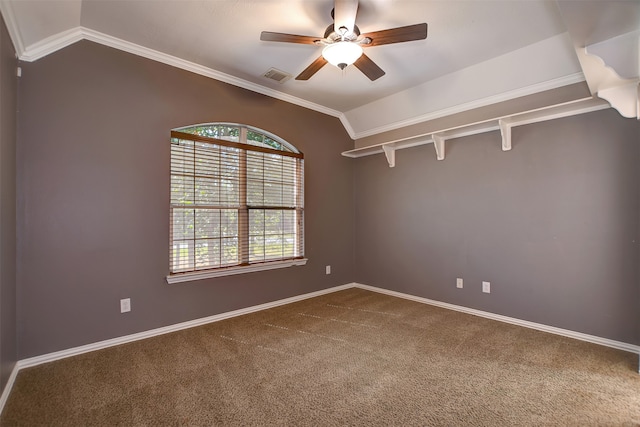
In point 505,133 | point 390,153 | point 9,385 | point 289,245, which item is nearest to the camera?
point 9,385

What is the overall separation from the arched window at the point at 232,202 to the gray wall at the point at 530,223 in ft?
4.74

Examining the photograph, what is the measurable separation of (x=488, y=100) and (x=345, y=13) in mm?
2215

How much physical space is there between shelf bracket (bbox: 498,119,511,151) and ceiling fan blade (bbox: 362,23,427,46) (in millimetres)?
1641

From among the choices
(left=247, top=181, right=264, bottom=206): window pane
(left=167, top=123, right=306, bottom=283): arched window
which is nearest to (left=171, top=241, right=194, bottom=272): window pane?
(left=167, top=123, right=306, bottom=283): arched window

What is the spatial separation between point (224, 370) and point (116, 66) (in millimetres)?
2771

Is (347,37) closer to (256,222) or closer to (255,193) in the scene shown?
(255,193)

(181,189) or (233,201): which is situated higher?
(181,189)

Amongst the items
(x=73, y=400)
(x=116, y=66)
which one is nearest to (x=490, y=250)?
(x=73, y=400)

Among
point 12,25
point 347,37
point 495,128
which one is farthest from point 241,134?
point 495,128

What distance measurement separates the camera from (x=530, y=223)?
125 inches

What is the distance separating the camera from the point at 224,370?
90.7 inches

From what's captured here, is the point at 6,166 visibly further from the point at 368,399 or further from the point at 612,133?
the point at 612,133

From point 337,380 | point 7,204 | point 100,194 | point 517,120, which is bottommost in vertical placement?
point 337,380

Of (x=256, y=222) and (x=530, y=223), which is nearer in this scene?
(x=530, y=223)
